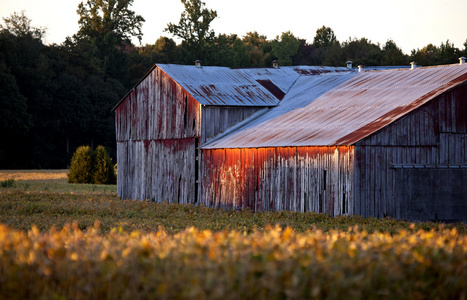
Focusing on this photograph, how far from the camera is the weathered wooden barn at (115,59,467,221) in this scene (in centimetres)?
2308

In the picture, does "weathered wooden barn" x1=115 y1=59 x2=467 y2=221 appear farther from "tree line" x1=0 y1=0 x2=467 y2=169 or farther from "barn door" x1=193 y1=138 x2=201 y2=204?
"tree line" x1=0 y1=0 x2=467 y2=169

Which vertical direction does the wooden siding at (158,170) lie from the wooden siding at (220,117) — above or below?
below

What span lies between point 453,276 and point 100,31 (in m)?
93.3

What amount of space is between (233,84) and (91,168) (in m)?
22.8

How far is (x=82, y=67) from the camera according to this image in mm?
85500

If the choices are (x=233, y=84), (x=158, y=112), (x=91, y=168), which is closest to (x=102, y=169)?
(x=91, y=168)

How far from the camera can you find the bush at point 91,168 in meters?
53.1

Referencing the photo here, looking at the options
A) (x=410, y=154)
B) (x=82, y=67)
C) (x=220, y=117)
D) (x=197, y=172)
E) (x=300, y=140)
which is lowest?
(x=197, y=172)

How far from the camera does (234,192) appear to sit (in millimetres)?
28547

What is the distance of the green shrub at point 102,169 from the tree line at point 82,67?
20.1 metres

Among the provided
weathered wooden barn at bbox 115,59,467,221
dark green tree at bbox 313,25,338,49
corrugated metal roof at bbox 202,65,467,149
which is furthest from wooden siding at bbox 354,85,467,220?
dark green tree at bbox 313,25,338,49

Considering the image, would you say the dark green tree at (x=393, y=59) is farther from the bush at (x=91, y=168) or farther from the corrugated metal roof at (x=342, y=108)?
the corrugated metal roof at (x=342, y=108)

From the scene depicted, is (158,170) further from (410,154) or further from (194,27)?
(194,27)

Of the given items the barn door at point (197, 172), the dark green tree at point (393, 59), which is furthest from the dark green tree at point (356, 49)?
the barn door at point (197, 172)
